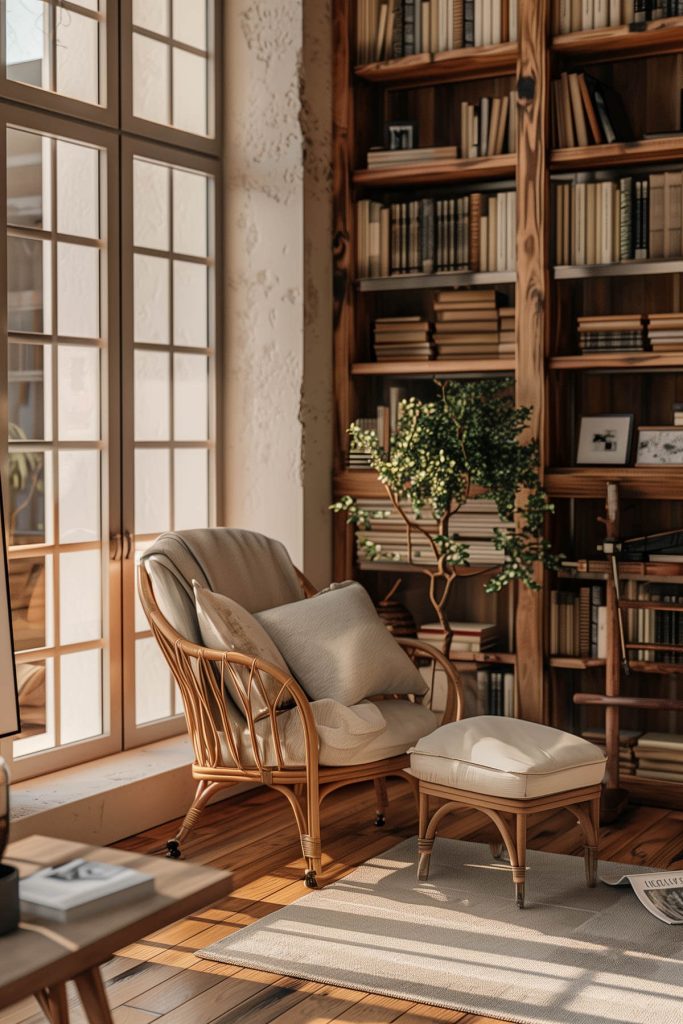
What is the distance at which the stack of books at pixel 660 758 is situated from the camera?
445 centimetres

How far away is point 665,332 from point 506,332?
633mm

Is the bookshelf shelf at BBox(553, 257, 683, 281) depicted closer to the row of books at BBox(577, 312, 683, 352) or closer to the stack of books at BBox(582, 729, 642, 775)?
the row of books at BBox(577, 312, 683, 352)

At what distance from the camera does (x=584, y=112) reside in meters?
4.56

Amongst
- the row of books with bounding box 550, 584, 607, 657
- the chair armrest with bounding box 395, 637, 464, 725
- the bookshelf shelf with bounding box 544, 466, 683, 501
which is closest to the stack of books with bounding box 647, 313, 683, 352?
the bookshelf shelf with bounding box 544, 466, 683, 501

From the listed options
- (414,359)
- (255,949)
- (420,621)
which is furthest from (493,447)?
(255,949)

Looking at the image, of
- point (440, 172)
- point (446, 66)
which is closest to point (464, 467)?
point (440, 172)

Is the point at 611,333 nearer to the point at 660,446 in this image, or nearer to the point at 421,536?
the point at 660,446

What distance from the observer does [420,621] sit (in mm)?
5152

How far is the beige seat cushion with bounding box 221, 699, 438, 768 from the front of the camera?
11.7 ft

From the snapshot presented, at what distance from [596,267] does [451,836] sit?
2136mm

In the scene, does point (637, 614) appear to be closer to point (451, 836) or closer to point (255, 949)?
point (451, 836)

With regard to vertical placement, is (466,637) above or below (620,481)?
below

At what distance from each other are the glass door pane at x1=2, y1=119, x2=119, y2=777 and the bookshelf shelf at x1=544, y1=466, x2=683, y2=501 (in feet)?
5.51

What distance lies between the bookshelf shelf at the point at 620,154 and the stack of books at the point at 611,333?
0.58 meters
